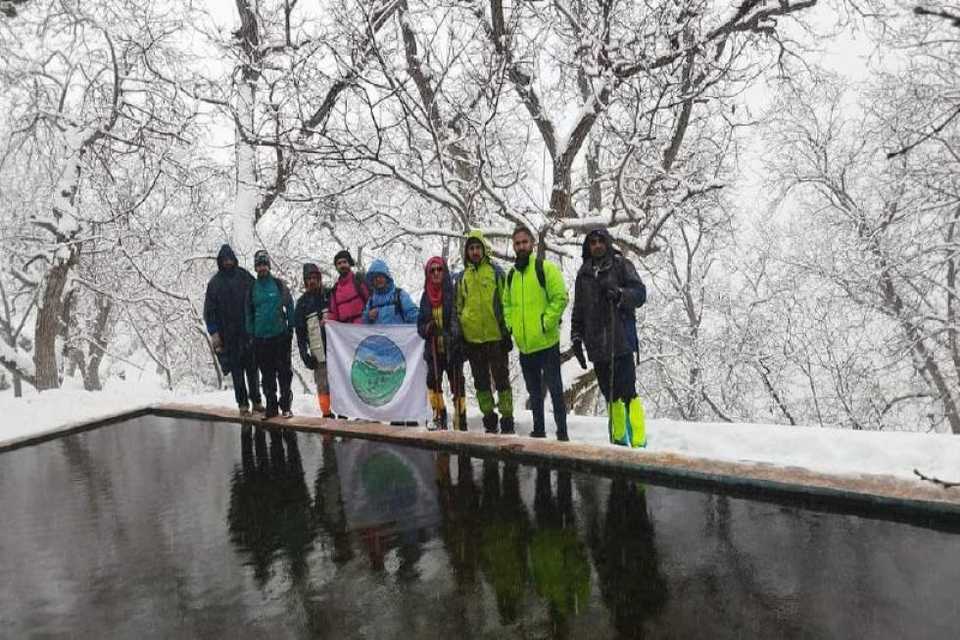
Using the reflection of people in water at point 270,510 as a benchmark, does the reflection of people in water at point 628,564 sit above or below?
below

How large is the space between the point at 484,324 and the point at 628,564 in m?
3.14

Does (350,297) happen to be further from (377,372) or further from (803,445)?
(803,445)

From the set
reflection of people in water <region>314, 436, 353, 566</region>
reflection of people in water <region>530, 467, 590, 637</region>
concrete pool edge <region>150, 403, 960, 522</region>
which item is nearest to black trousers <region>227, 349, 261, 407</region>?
concrete pool edge <region>150, 403, 960, 522</region>

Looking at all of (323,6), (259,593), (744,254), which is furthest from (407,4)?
(744,254)

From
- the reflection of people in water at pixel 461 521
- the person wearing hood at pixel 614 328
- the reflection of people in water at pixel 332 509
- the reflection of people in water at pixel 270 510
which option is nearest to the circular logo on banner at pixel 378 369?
the reflection of people in water at pixel 270 510

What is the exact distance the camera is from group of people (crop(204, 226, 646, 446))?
4.96m

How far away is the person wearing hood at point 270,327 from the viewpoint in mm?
6812

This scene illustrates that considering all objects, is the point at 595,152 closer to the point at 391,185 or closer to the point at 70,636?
the point at 391,185

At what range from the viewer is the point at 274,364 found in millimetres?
7059

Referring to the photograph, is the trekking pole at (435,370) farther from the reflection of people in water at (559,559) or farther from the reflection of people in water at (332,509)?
the reflection of people in water at (559,559)

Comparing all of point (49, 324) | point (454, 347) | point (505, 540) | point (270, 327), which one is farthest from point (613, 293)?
point (49, 324)

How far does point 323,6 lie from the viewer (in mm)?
8422

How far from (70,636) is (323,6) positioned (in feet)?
26.5

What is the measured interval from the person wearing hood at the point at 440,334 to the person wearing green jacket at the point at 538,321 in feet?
2.11
